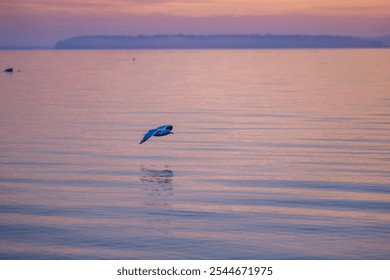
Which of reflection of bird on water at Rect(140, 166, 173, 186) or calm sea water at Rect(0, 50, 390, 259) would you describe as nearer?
calm sea water at Rect(0, 50, 390, 259)

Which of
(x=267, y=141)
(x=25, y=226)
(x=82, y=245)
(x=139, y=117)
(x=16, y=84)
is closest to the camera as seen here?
(x=82, y=245)

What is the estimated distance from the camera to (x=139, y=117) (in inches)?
1563

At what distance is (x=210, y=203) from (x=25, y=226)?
4.66m

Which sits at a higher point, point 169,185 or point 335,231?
point 169,185

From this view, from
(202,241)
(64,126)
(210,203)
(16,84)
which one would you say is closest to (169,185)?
(210,203)

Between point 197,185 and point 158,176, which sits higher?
point 158,176

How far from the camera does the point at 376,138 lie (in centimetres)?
3002

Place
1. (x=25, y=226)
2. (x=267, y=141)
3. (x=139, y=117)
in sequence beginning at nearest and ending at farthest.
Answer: (x=25, y=226)
(x=267, y=141)
(x=139, y=117)

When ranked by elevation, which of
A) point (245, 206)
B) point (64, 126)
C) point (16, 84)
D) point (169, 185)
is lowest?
point (245, 206)

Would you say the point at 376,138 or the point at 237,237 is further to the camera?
the point at 376,138

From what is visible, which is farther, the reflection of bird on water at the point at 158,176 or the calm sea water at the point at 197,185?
the reflection of bird on water at the point at 158,176

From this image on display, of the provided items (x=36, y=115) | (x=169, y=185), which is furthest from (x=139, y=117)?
(x=169, y=185)

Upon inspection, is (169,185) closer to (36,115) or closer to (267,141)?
(267,141)

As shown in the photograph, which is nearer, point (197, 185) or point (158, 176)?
point (197, 185)
